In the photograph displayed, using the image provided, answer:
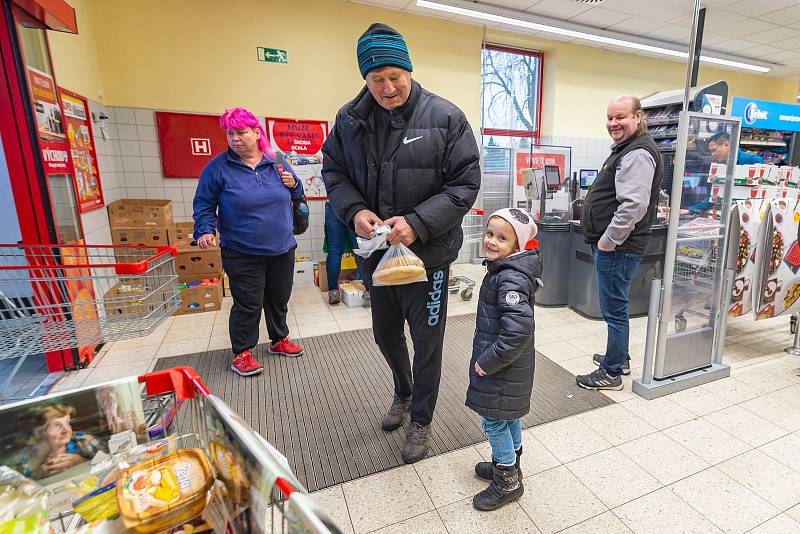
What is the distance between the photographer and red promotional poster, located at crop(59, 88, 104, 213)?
3195 mm

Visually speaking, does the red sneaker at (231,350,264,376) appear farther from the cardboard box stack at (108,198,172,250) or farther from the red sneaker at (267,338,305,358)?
the cardboard box stack at (108,198,172,250)

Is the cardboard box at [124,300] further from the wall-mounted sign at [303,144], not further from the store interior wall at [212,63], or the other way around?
the wall-mounted sign at [303,144]

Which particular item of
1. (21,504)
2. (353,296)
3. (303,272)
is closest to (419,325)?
(21,504)

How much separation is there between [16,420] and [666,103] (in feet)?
18.5

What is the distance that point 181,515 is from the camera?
685mm

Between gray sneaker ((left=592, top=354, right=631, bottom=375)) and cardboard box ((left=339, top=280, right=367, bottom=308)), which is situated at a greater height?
cardboard box ((left=339, top=280, right=367, bottom=308))

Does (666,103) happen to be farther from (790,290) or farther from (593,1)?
(790,290)

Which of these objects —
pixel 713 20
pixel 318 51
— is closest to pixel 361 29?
pixel 318 51

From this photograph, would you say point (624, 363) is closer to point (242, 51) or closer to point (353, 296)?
→ point (353, 296)

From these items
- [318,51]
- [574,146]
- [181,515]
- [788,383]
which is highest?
[318,51]

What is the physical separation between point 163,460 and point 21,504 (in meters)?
0.21

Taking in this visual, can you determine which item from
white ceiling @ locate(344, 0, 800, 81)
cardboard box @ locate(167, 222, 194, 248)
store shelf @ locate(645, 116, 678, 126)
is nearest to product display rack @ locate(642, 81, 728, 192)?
store shelf @ locate(645, 116, 678, 126)

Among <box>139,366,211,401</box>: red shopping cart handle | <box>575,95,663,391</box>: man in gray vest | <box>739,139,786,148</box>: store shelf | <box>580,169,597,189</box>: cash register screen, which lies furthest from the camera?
<box>580,169,597,189</box>: cash register screen

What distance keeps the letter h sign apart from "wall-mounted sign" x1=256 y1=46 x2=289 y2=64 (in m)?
1.10
